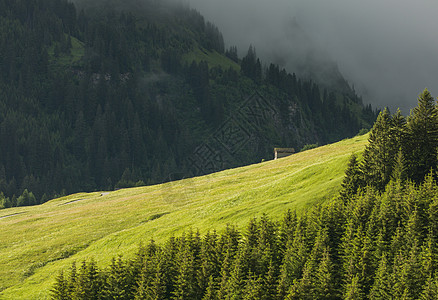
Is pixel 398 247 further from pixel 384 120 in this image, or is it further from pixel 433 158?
pixel 384 120

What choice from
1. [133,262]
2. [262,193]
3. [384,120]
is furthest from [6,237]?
[384,120]

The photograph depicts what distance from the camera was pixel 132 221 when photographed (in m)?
80.8

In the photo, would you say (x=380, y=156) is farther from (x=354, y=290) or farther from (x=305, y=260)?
(x=354, y=290)

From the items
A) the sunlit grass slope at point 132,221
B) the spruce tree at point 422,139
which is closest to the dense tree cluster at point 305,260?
the spruce tree at point 422,139

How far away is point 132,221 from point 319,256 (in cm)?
4045

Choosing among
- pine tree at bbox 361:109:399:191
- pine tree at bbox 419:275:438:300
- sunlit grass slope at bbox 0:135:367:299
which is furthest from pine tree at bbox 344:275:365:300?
pine tree at bbox 361:109:399:191

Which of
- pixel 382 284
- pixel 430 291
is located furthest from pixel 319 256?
pixel 430 291

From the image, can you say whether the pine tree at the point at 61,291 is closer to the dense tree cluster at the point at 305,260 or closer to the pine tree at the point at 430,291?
the dense tree cluster at the point at 305,260

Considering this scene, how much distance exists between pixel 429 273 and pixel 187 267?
23595 mm

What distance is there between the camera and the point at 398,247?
46.1m

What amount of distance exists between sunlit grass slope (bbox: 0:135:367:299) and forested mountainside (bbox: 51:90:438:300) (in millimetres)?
5360

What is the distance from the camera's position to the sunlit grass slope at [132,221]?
207 feet

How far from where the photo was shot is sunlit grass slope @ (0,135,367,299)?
6297cm

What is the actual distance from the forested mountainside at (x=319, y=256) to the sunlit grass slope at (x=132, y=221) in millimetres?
5360
